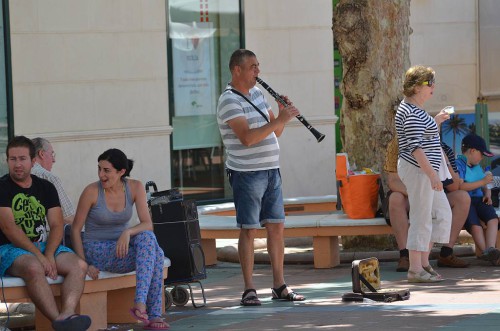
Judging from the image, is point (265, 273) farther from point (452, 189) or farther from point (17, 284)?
point (17, 284)

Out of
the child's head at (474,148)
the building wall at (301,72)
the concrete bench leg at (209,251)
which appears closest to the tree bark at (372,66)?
the child's head at (474,148)

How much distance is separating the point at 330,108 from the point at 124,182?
924 cm

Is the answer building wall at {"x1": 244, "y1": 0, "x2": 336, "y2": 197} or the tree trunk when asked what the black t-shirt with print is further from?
building wall at {"x1": 244, "y1": 0, "x2": 336, "y2": 197}

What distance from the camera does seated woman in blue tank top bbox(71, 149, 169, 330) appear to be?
8.75m

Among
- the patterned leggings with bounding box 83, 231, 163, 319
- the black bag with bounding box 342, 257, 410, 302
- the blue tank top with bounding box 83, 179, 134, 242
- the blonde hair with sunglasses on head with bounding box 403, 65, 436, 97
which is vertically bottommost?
the black bag with bounding box 342, 257, 410, 302

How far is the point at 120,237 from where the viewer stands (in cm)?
886

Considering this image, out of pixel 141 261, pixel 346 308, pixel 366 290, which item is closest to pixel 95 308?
pixel 141 261

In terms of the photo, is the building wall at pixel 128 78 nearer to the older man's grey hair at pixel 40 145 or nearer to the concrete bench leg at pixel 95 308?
the older man's grey hair at pixel 40 145

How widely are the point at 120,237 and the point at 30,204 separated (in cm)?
65

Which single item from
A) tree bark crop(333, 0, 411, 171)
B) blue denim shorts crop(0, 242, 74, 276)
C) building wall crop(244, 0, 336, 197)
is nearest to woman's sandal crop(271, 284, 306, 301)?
blue denim shorts crop(0, 242, 74, 276)

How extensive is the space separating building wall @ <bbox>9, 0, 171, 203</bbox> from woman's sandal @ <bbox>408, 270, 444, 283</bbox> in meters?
6.30

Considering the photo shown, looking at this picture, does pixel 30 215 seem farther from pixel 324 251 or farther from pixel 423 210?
pixel 324 251

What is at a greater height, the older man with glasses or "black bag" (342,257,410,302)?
the older man with glasses

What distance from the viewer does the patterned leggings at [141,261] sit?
28.7ft
